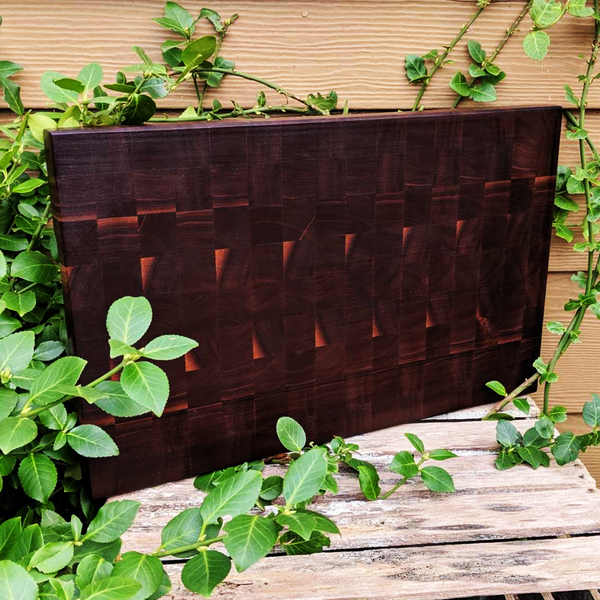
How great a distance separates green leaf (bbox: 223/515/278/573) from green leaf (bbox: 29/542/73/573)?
5.3 inches

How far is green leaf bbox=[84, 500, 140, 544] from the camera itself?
0.64 metres

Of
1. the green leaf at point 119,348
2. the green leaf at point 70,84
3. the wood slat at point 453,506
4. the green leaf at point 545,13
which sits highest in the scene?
the green leaf at point 545,13

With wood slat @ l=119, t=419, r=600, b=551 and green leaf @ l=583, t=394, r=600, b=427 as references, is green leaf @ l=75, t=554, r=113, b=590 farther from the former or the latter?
green leaf @ l=583, t=394, r=600, b=427

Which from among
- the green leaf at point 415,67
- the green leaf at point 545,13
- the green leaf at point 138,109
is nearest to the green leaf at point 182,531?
the green leaf at point 138,109

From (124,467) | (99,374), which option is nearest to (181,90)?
(99,374)

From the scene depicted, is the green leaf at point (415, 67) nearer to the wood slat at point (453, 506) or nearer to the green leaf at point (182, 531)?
the wood slat at point (453, 506)

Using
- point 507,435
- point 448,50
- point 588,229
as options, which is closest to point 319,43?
point 448,50

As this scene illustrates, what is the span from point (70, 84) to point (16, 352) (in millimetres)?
350

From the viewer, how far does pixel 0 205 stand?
947 millimetres

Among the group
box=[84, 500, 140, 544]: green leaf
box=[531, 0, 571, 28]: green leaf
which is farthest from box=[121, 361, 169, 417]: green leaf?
box=[531, 0, 571, 28]: green leaf

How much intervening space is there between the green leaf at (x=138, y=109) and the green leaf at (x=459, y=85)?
0.53 metres

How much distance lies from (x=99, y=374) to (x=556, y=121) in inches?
31.9

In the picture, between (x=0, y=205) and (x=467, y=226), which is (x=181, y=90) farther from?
(x=467, y=226)

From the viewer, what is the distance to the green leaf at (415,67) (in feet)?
3.63
